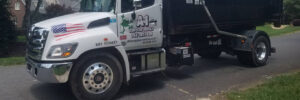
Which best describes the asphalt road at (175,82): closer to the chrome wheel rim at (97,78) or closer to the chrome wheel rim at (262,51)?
the chrome wheel rim at (262,51)

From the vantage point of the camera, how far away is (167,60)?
297 inches

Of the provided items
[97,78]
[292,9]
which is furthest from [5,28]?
[292,9]

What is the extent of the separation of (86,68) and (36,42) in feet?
3.44

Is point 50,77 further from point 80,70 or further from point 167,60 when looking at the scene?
point 167,60

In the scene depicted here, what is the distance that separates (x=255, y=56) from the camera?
8.82m

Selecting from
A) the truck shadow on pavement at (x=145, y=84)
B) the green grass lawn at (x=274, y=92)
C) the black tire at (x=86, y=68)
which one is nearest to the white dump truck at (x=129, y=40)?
the black tire at (x=86, y=68)

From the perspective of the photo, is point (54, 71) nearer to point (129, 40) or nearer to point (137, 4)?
point (129, 40)

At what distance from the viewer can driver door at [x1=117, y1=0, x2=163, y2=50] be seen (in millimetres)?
6266

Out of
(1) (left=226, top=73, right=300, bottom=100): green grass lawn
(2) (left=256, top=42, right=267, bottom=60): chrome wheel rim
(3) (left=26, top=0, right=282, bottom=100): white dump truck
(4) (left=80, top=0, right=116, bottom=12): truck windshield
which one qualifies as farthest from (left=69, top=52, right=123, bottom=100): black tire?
(2) (left=256, top=42, right=267, bottom=60): chrome wheel rim

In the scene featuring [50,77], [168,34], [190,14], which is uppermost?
[190,14]

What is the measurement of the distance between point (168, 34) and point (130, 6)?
1324 millimetres

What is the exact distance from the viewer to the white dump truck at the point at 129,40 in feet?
17.7

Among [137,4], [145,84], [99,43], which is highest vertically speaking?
[137,4]

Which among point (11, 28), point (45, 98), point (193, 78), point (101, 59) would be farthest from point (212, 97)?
point (11, 28)
